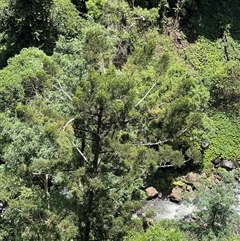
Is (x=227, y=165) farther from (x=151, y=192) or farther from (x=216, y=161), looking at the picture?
(x=151, y=192)

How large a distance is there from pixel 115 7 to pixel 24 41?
4876 mm

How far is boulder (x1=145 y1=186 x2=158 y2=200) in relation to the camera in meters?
21.4

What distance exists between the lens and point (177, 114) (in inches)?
544

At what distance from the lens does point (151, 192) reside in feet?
70.6

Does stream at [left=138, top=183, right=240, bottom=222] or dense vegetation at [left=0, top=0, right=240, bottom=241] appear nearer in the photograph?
dense vegetation at [left=0, top=0, right=240, bottom=241]

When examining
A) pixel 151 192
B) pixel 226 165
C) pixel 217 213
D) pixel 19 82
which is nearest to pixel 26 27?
pixel 19 82

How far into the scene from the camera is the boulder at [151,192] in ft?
70.3

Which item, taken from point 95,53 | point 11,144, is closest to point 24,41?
point 11,144

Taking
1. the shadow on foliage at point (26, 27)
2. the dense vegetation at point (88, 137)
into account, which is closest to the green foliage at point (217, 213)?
the dense vegetation at point (88, 137)

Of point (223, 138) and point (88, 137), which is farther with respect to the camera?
point (223, 138)

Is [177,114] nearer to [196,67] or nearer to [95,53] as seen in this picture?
[95,53]

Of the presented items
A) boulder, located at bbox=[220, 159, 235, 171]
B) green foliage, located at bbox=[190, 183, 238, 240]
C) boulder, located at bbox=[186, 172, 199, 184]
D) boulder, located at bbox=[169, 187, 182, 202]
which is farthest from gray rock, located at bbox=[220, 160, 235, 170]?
green foliage, located at bbox=[190, 183, 238, 240]

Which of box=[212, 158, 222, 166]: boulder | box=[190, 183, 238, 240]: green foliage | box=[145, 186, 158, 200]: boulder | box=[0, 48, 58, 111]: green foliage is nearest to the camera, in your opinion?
box=[190, 183, 238, 240]: green foliage

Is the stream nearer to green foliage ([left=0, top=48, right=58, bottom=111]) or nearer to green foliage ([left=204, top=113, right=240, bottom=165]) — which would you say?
green foliage ([left=204, top=113, right=240, bottom=165])
